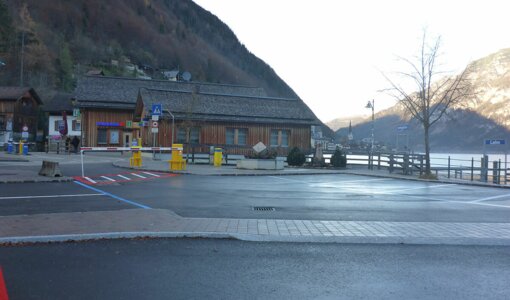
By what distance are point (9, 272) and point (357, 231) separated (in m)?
5.52

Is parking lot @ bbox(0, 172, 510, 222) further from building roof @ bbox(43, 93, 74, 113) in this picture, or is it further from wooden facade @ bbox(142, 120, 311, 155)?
building roof @ bbox(43, 93, 74, 113)

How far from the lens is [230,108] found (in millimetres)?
43094

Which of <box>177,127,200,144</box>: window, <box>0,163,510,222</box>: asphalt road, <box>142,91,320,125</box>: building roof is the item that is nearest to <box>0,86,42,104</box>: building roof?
<box>142,91,320,125</box>: building roof

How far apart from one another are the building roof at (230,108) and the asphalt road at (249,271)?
3211 cm

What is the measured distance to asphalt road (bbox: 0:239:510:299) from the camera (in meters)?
5.29

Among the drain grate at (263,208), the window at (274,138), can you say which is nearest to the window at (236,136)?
the window at (274,138)

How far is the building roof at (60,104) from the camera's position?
73062 millimetres

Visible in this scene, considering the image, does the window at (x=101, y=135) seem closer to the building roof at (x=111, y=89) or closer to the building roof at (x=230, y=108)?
the building roof at (x=111, y=89)

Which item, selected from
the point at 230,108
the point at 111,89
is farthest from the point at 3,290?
the point at 111,89

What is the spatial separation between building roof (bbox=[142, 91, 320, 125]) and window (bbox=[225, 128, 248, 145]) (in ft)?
3.12

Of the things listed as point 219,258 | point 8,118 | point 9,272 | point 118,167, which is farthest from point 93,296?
point 8,118

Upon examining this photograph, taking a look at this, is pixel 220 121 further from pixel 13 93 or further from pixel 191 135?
pixel 13 93

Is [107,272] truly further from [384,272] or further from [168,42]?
[168,42]

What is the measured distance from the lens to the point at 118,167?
26.0m
